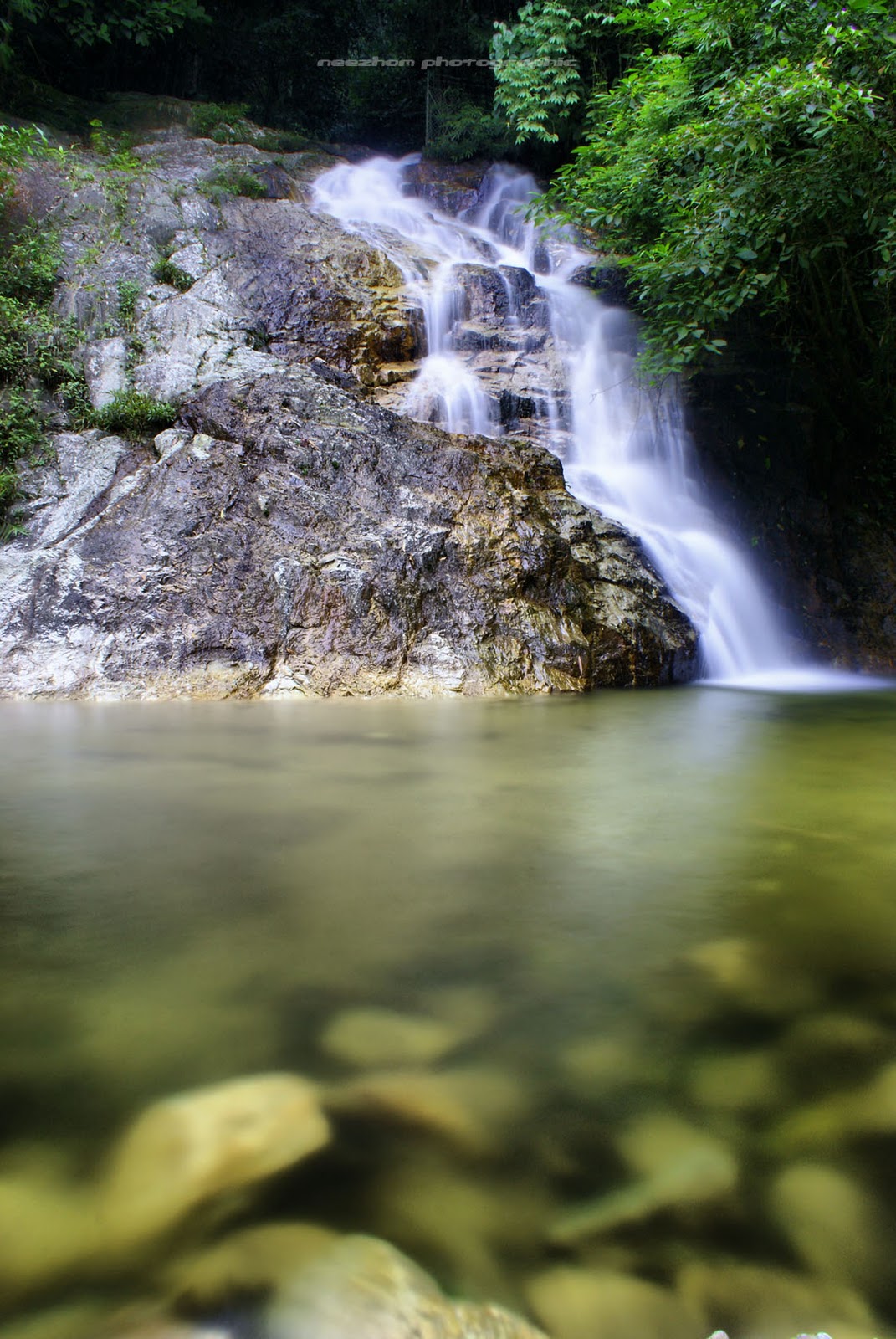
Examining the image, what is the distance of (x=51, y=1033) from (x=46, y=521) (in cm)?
557

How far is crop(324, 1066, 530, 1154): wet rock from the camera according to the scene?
3.62 ft

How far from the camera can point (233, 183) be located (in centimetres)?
1008

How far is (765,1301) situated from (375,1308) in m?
0.41

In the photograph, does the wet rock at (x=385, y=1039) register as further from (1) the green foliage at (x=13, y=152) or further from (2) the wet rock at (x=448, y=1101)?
(1) the green foliage at (x=13, y=152)

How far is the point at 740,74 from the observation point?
780 centimetres

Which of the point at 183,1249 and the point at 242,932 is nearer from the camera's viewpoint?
the point at 183,1249

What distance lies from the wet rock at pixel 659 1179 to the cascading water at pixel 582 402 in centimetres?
570

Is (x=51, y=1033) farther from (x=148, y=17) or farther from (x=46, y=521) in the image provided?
(x=148, y=17)

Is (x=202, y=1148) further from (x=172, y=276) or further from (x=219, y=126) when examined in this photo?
(x=219, y=126)

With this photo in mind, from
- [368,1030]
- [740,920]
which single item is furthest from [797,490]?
[368,1030]

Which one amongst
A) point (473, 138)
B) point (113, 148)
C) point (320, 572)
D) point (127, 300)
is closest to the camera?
point (320, 572)

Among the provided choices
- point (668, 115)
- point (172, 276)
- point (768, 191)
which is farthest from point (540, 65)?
point (172, 276)

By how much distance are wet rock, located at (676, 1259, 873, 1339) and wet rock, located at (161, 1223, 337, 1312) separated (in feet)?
1.32

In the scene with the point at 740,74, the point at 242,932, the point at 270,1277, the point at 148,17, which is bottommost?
the point at 270,1277
